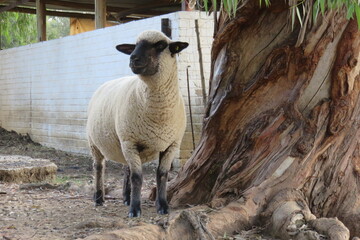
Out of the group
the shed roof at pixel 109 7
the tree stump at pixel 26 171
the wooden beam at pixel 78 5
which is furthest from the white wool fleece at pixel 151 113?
the wooden beam at pixel 78 5

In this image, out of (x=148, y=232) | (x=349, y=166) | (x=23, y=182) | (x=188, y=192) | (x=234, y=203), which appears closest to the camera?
(x=148, y=232)

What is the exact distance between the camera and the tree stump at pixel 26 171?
8086mm

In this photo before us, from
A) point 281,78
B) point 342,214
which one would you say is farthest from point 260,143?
point 342,214

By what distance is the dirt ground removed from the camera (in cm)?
478

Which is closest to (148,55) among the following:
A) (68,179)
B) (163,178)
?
(163,178)

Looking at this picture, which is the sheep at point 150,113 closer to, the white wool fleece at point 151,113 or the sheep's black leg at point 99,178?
the white wool fleece at point 151,113

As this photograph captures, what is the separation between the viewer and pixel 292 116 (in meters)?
5.19

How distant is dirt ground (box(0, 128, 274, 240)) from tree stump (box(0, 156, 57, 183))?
0.22m

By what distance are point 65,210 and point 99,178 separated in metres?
0.70

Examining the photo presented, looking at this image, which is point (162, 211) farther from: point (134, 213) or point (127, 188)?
point (127, 188)

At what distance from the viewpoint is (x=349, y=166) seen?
17.2 feet

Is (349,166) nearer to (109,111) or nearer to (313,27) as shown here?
(313,27)

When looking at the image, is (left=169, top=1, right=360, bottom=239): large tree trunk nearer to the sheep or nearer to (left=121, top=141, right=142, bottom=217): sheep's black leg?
the sheep

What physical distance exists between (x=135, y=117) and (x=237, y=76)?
104 centimetres
